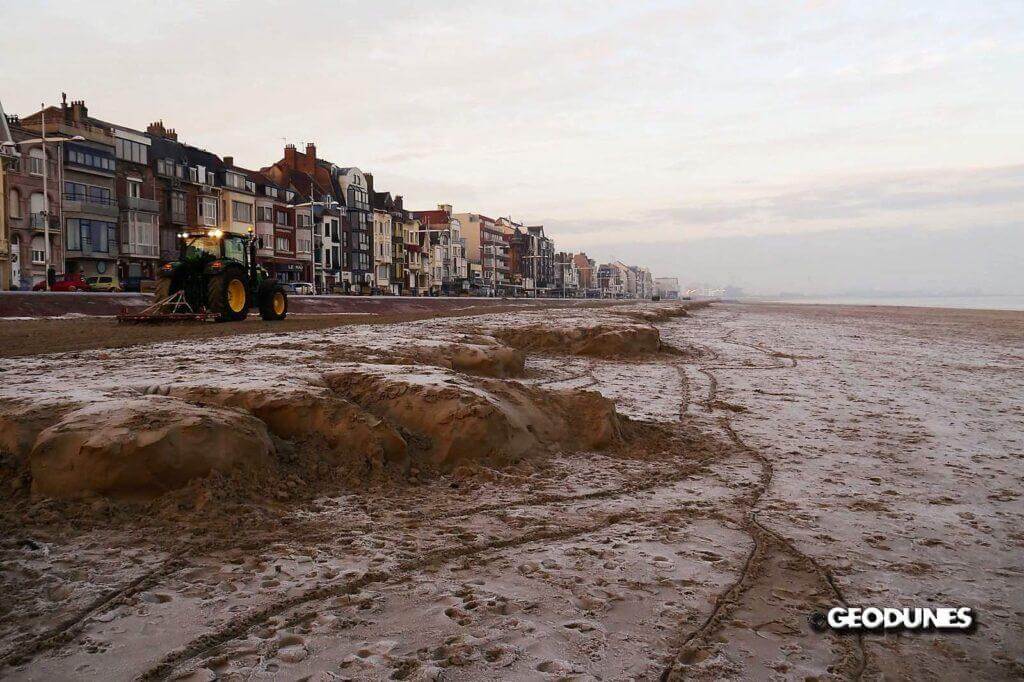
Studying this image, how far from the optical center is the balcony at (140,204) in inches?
1978

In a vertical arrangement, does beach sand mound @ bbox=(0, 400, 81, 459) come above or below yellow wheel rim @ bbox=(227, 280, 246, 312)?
below

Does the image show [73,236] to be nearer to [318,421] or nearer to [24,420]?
[24,420]

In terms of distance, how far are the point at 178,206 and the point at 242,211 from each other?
6.53 meters

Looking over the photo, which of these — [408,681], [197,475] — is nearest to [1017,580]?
[408,681]

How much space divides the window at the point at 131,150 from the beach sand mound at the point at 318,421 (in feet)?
180

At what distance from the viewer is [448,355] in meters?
8.47

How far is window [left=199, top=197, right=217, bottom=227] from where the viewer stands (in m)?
56.8

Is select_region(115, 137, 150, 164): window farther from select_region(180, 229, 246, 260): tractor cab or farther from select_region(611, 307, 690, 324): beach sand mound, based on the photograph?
select_region(611, 307, 690, 324): beach sand mound

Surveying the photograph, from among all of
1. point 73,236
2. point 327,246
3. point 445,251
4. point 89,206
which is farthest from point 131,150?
point 445,251

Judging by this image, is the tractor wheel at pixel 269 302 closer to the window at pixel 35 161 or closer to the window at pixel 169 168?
the window at pixel 35 161

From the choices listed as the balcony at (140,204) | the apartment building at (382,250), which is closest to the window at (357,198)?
the apartment building at (382,250)

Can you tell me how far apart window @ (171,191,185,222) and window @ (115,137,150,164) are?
11.3 ft

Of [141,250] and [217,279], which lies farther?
[141,250]

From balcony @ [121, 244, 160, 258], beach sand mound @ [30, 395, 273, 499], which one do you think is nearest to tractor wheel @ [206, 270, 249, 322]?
beach sand mound @ [30, 395, 273, 499]
